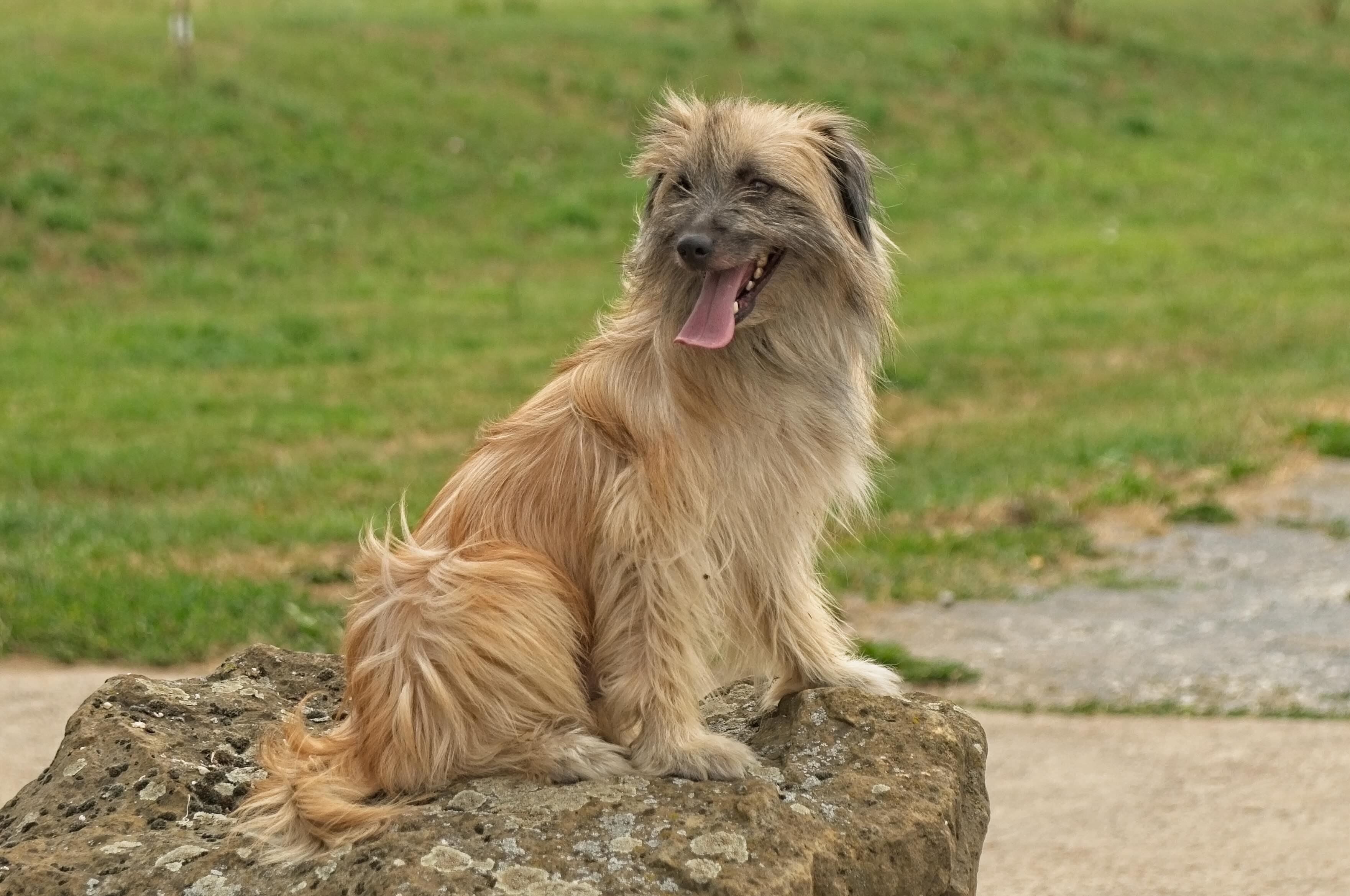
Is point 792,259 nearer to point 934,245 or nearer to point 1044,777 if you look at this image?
point 1044,777

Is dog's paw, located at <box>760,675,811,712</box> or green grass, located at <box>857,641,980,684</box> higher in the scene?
dog's paw, located at <box>760,675,811,712</box>

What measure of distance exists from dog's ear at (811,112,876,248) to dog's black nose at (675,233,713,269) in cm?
58

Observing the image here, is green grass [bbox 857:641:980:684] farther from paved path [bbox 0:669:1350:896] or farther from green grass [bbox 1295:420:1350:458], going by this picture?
green grass [bbox 1295:420:1350:458]

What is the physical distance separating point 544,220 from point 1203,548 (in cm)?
1120

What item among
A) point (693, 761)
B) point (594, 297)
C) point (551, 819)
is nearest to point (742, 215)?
point (693, 761)

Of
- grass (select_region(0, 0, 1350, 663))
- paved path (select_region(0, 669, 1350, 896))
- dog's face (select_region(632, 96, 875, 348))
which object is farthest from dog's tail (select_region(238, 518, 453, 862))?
grass (select_region(0, 0, 1350, 663))

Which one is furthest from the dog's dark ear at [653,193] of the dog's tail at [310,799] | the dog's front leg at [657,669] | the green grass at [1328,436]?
the green grass at [1328,436]

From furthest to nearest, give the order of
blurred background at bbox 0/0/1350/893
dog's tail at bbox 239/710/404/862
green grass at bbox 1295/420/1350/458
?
green grass at bbox 1295/420/1350/458 → blurred background at bbox 0/0/1350/893 → dog's tail at bbox 239/710/404/862

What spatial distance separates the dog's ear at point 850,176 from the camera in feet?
16.0

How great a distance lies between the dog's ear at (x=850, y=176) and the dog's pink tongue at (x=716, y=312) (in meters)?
0.42

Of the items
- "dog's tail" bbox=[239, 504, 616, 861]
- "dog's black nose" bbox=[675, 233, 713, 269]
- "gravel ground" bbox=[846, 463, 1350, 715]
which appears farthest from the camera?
"gravel ground" bbox=[846, 463, 1350, 715]

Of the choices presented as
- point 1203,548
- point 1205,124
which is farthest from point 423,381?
point 1205,124

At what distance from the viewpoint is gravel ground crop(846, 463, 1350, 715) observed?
27.6ft

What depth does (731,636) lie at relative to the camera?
498 cm
